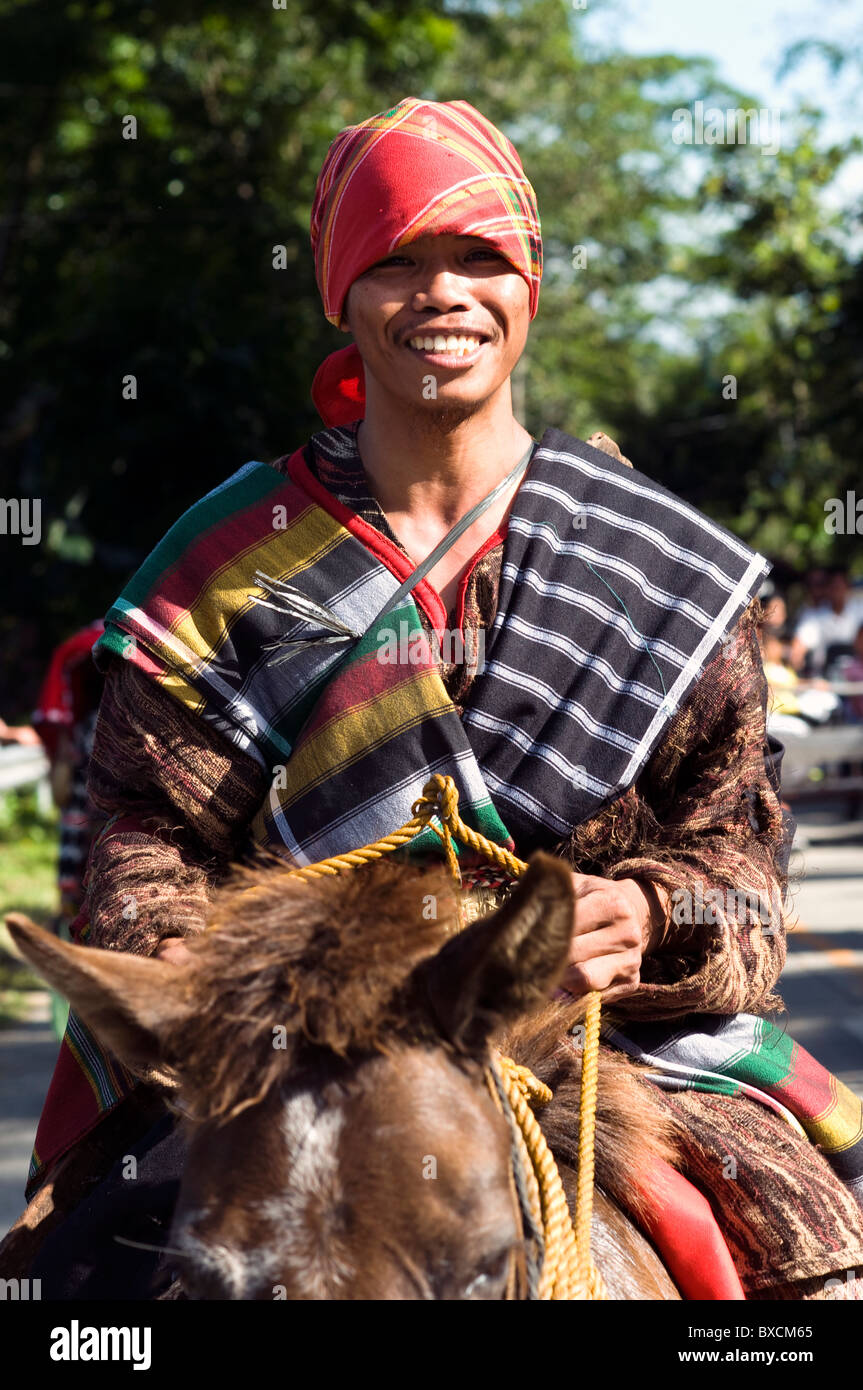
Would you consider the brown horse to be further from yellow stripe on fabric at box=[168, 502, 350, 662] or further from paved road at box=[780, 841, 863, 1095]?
paved road at box=[780, 841, 863, 1095]

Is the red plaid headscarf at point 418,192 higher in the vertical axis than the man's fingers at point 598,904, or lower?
higher

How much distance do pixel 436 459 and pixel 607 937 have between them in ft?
3.08

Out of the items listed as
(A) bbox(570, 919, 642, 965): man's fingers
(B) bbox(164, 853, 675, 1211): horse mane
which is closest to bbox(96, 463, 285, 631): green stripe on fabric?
(B) bbox(164, 853, 675, 1211): horse mane

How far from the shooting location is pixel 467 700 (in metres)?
2.40

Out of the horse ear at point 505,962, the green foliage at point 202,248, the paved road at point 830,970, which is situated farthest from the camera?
the green foliage at point 202,248

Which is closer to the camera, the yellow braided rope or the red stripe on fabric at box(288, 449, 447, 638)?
the yellow braided rope

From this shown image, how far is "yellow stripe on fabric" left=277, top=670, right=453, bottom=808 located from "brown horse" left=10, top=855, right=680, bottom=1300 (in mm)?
468

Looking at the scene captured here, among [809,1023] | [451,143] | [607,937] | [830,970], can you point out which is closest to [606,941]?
[607,937]

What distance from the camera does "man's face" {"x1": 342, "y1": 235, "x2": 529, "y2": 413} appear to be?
2.44 meters

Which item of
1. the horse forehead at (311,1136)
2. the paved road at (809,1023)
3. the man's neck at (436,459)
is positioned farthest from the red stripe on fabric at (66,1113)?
the paved road at (809,1023)

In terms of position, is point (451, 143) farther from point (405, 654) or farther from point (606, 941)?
point (606, 941)

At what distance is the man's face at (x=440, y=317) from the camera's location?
2.44m

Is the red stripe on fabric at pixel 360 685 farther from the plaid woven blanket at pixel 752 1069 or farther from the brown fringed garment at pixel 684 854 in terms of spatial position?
the plaid woven blanket at pixel 752 1069
